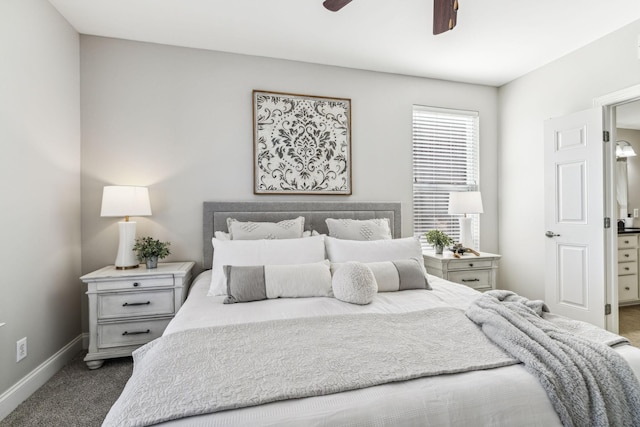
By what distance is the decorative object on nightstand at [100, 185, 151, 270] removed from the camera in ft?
8.45

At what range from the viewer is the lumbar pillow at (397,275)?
7.57 ft

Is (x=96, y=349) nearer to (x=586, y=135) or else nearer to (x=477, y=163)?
(x=477, y=163)

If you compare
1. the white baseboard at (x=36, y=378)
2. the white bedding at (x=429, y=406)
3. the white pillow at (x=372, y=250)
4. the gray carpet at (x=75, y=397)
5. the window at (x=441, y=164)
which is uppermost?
the window at (x=441, y=164)

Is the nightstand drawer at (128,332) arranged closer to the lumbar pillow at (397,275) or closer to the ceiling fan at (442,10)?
the lumbar pillow at (397,275)

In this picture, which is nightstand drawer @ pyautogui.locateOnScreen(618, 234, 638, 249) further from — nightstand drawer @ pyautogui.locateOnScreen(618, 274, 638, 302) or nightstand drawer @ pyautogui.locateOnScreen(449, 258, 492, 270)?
nightstand drawer @ pyautogui.locateOnScreen(449, 258, 492, 270)

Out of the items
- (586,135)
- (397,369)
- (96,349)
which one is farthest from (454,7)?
(96,349)

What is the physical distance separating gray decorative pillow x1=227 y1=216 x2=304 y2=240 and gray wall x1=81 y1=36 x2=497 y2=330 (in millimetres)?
419

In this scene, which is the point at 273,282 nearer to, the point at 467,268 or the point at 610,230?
the point at 467,268

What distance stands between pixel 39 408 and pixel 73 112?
218 centimetres

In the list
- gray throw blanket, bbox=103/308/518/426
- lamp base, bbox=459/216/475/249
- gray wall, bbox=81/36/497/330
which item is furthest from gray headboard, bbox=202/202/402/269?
gray throw blanket, bbox=103/308/518/426

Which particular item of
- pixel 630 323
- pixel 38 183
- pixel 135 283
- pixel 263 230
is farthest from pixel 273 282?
pixel 630 323

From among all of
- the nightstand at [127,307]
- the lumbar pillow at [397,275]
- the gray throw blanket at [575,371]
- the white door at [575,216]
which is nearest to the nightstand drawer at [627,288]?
the white door at [575,216]

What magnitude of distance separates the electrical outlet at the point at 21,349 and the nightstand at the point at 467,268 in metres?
3.30

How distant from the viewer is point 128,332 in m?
2.49
